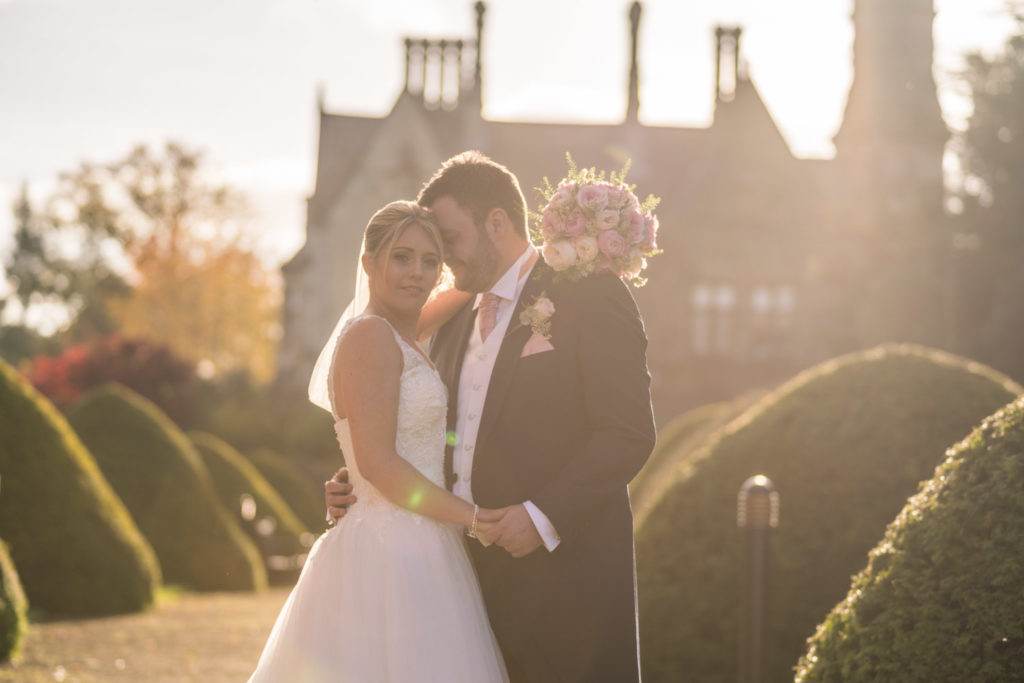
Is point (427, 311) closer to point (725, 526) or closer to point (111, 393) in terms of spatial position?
point (725, 526)

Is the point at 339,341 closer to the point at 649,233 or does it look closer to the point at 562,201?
the point at 562,201

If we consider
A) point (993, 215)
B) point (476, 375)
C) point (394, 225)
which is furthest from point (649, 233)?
point (993, 215)

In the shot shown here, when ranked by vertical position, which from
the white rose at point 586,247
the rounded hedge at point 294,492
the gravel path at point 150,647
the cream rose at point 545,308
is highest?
the white rose at point 586,247

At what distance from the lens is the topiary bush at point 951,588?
Answer: 335 cm

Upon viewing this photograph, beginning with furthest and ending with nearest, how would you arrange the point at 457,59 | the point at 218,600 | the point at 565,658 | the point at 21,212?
the point at 21,212 → the point at 457,59 → the point at 218,600 → the point at 565,658

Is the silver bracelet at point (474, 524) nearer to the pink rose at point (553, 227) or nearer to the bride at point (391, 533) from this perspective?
the bride at point (391, 533)

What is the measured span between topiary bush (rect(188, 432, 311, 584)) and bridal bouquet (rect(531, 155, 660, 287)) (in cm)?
1326

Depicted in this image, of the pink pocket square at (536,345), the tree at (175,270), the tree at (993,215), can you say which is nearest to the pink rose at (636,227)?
the pink pocket square at (536,345)

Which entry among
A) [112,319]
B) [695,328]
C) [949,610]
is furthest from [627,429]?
[112,319]

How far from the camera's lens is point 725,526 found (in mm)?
6676

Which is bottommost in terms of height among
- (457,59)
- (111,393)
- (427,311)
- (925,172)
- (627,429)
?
(111,393)

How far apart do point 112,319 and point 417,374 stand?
4881 cm

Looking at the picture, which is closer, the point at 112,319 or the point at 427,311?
the point at 427,311

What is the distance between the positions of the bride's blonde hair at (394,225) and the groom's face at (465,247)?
0.10 meters
